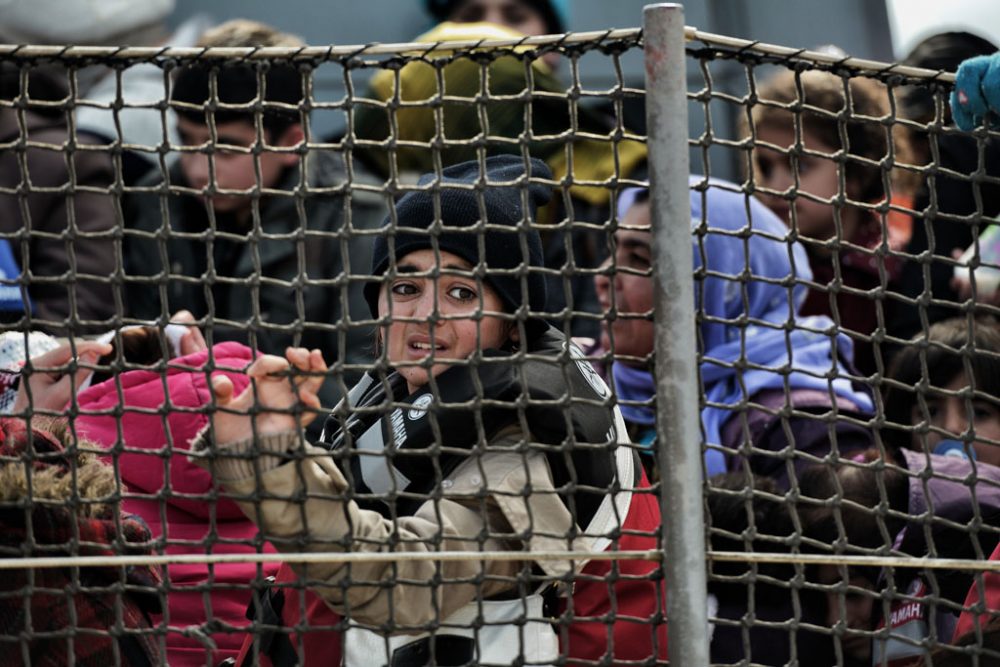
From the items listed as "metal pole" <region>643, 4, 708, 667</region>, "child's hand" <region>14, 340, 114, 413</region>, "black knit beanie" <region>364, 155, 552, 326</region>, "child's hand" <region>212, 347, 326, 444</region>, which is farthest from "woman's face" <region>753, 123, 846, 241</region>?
Answer: "child's hand" <region>212, 347, 326, 444</region>

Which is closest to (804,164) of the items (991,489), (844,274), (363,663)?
(844,274)

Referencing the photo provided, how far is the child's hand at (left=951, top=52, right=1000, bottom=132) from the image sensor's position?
7.38 ft

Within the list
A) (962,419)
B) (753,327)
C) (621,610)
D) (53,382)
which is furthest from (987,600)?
(53,382)

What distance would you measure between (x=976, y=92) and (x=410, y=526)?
103 centimetres

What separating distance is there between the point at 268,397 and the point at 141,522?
52cm

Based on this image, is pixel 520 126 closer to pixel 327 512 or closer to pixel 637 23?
pixel 637 23

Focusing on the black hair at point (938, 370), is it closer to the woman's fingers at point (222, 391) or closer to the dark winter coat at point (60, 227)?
the woman's fingers at point (222, 391)

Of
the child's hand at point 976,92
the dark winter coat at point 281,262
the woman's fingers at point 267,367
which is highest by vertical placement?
the dark winter coat at point 281,262

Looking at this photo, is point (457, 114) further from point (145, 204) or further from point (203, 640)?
point (203, 640)

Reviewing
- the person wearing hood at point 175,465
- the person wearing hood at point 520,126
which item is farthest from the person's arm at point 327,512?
the person wearing hood at point 520,126

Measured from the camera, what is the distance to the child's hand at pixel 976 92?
2.25 metres

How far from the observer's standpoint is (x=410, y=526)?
232 cm

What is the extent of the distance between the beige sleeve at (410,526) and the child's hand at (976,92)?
0.80 meters

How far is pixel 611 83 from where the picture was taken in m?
5.55
